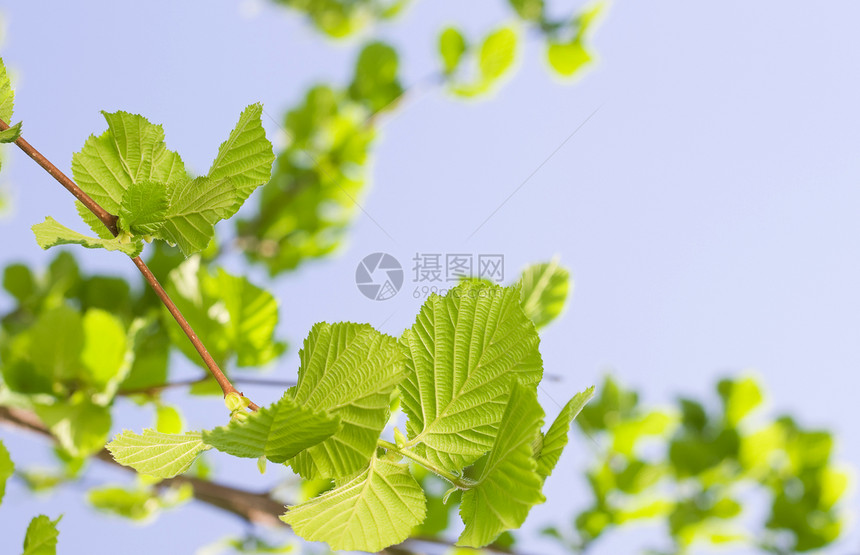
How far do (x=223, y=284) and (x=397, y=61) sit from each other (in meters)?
0.51

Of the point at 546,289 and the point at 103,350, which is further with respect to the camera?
the point at 103,350

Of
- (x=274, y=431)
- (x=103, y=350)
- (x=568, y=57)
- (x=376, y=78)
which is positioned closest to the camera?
(x=274, y=431)

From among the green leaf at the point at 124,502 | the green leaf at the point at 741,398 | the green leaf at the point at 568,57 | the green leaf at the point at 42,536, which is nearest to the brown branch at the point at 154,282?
the green leaf at the point at 42,536

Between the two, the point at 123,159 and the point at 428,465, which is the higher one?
the point at 123,159

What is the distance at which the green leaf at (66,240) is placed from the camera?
0.17m

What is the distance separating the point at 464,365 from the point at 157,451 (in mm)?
88

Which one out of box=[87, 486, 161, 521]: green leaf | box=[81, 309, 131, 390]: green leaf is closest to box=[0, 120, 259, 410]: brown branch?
box=[81, 309, 131, 390]: green leaf

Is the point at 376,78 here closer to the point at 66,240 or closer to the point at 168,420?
the point at 168,420

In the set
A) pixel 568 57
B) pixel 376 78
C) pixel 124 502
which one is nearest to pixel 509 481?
pixel 124 502

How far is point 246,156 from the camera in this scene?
19cm

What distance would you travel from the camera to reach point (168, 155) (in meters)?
0.21

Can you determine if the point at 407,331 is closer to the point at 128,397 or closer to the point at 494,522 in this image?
the point at 494,522

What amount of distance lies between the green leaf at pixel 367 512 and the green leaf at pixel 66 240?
83 mm

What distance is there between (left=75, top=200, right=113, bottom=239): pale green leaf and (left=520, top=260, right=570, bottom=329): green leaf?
0.56 ft
